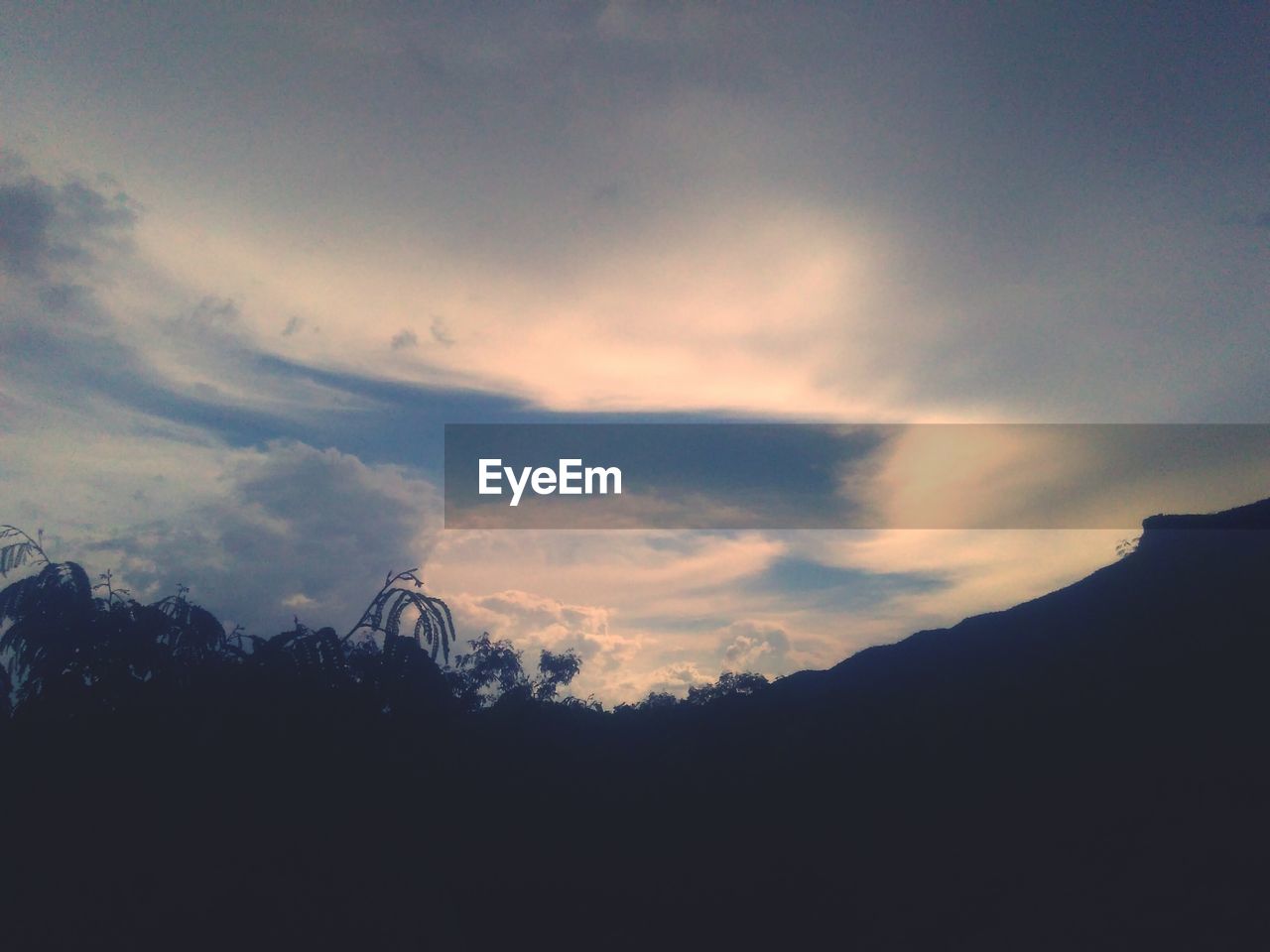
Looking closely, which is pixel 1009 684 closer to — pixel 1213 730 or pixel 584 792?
pixel 1213 730

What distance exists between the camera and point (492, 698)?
38.2 metres

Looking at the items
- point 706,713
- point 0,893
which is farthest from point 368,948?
point 706,713

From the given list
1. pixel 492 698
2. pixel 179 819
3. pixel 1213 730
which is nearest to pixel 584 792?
pixel 492 698

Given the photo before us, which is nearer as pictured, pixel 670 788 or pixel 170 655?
pixel 170 655

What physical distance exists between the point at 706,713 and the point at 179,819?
2623 cm

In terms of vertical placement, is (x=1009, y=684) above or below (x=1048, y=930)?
above

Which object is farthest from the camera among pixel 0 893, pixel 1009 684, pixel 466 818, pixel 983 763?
pixel 1009 684

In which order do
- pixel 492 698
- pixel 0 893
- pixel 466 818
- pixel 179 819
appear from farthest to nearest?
pixel 492 698, pixel 466 818, pixel 179 819, pixel 0 893

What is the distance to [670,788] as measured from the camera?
26.5 meters

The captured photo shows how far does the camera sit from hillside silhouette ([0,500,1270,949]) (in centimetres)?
1056

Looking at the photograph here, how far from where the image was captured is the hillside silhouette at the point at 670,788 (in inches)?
416

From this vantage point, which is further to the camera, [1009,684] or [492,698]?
[492,698]

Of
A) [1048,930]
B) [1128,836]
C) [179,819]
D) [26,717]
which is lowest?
[1048,930]

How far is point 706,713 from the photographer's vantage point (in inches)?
1329
